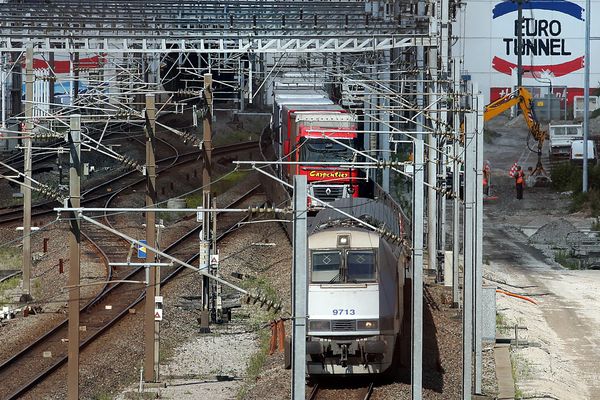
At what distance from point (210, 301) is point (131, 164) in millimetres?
5672

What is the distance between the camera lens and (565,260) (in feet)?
125

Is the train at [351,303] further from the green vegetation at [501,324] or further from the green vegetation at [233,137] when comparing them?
the green vegetation at [233,137]

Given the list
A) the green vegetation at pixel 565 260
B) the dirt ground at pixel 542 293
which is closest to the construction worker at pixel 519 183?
the dirt ground at pixel 542 293

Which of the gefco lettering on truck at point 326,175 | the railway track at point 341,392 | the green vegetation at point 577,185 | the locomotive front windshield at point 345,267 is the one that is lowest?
the railway track at point 341,392

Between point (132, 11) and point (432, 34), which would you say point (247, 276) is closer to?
point (432, 34)

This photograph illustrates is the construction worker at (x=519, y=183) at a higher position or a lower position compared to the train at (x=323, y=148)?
lower

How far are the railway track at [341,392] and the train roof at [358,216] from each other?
265 cm

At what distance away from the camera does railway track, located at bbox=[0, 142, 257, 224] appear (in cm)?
4006

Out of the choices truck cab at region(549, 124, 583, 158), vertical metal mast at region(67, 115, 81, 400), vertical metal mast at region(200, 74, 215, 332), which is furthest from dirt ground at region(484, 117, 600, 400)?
vertical metal mast at region(67, 115, 81, 400)

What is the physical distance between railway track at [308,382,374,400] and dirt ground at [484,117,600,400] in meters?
2.56

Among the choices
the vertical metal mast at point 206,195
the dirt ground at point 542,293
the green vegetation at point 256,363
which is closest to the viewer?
the green vegetation at point 256,363

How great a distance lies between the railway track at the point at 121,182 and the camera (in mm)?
40062

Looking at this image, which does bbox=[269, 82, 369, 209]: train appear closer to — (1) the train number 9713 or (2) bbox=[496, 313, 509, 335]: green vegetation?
(2) bbox=[496, 313, 509, 335]: green vegetation

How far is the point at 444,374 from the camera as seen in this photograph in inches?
847
